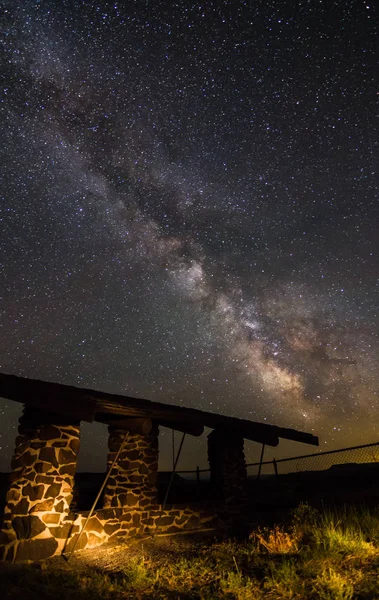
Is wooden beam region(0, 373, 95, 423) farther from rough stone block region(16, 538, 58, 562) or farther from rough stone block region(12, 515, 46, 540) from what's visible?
rough stone block region(16, 538, 58, 562)

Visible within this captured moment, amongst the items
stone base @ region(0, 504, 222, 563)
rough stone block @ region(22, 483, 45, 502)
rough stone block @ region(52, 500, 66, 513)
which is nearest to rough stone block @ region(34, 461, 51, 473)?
rough stone block @ region(22, 483, 45, 502)

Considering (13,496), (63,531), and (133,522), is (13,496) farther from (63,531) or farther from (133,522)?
(133,522)

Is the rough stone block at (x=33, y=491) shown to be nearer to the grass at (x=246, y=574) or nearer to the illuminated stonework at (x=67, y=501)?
the illuminated stonework at (x=67, y=501)

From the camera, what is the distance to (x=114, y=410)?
7.27 m

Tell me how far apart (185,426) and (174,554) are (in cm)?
298

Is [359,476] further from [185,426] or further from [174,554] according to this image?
[174,554]

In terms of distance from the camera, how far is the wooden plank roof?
6766 millimetres

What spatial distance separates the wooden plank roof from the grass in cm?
233

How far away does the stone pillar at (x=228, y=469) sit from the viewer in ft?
33.8

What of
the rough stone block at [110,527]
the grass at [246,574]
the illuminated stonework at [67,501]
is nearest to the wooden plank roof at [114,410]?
the illuminated stonework at [67,501]

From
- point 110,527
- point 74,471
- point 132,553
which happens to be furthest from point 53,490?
point 132,553

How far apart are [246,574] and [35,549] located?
155 inches

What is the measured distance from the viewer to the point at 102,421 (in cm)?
913

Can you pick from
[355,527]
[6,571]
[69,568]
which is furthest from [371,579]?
[6,571]
